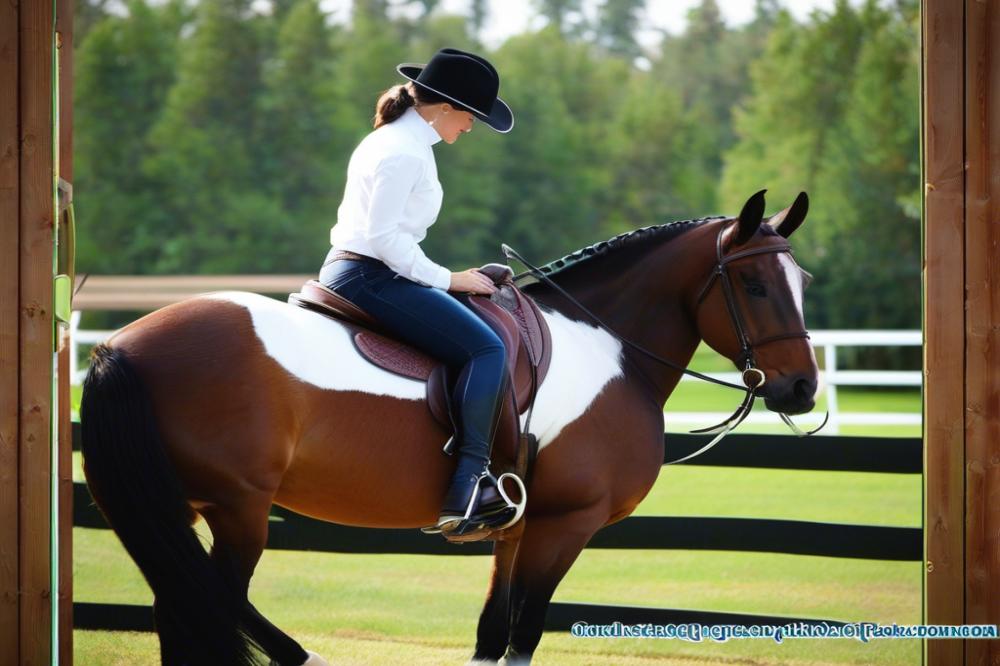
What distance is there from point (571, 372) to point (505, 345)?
34cm

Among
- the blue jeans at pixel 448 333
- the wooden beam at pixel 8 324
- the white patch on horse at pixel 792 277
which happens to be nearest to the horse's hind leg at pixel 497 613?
the blue jeans at pixel 448 333

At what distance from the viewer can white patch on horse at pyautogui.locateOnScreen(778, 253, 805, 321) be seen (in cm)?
444

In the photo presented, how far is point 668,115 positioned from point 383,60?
633 inches

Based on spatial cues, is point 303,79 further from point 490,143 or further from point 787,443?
point 787,443

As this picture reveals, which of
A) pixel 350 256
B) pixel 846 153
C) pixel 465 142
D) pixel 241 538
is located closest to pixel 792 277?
pixel 350 256

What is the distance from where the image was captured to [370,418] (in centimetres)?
394

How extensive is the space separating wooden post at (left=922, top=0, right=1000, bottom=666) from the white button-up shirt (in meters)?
2.00

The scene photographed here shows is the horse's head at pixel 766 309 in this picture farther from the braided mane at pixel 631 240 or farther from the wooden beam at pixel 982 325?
the wooden beam at pixel 982 325

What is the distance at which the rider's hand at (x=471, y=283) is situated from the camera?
13.8ft

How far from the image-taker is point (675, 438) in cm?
602

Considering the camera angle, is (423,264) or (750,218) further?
(750,218)

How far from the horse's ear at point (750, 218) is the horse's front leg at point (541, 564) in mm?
1282

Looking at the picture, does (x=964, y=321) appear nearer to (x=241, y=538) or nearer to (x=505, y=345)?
(x=505, y=345)

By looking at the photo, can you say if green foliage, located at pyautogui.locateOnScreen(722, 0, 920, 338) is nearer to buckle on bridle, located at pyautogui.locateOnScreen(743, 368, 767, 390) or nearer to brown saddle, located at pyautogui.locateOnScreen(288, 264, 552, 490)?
buckle on bridle, located at pyautogui.locateOnScreen(743, 368, 767, 390)
